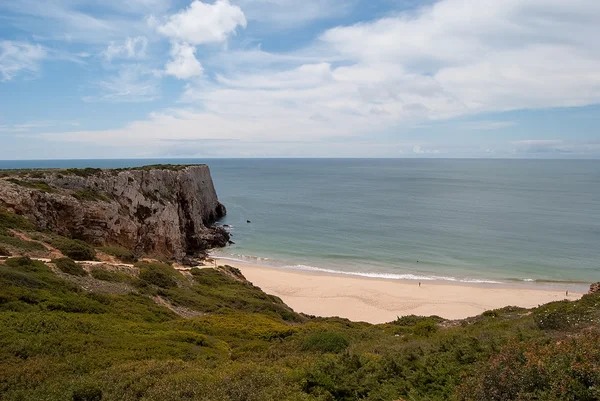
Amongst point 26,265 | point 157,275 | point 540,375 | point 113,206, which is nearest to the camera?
point 540,375

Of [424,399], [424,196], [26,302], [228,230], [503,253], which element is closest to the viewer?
[424,399]

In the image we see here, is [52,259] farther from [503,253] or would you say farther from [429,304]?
[503,253]

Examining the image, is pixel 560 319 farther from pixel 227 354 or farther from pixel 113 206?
pixel 113 206

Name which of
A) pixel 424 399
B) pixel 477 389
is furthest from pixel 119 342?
pixel 477 389

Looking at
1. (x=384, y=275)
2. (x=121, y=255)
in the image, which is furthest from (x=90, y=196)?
(x=384, y=275)

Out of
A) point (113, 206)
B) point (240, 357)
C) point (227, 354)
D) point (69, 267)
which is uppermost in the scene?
point (113, 206)

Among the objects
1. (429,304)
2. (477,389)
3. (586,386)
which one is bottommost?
(429,304)

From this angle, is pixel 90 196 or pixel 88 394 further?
pixel 90 196

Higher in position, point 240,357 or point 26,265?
point 26,265
